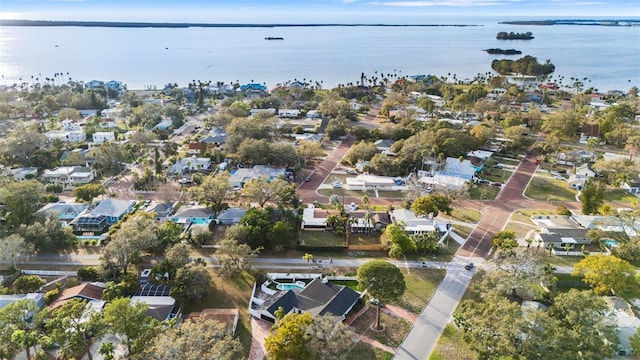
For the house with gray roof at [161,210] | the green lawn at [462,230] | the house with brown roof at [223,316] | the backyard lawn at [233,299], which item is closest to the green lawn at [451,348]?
the backyard lawn at [233,299]

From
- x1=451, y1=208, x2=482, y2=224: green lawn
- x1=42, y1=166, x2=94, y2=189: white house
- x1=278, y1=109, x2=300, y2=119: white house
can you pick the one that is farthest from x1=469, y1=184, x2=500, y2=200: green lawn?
x1=42, y1=166, x2=94, y2=189: white house

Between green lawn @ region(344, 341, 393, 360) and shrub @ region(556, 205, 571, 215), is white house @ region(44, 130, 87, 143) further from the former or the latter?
shrub @ region(556, 205, 571, 215)

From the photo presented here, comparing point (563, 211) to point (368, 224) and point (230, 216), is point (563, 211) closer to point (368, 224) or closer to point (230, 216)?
point (368, 224)

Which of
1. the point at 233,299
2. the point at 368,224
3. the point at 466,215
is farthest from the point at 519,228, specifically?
the point at 233,299

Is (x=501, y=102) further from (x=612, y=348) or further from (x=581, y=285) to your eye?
(x=612, y=348)

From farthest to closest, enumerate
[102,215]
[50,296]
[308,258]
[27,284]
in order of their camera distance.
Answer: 1. [102,215]
2. [308,258]
3. [27,284]
4. [50,296]
